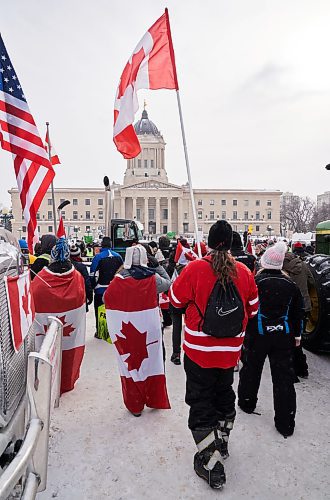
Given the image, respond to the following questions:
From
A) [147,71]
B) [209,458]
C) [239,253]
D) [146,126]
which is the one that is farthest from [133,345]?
[146,126]

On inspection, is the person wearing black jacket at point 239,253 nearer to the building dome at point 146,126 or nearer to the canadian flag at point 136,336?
the canadian flag at point 136,336

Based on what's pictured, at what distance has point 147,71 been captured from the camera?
5051 millimetres

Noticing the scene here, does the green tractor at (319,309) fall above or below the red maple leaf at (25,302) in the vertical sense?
below

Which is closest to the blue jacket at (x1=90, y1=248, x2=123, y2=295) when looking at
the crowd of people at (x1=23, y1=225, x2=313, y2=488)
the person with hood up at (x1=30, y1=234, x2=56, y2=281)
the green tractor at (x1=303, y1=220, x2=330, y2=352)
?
the person with hood up at (x1=30, y1=234, x2=56, y2=281)

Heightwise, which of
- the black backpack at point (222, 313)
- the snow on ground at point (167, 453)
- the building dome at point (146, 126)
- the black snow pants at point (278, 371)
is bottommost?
the snow on ground at point (167, 453)

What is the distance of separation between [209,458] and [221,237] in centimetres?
171

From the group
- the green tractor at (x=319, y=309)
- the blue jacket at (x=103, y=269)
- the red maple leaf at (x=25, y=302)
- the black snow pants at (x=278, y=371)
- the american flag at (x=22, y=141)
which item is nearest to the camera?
the red maple leaf at (x=25, y=302)

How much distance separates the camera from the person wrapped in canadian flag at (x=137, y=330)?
3.97m

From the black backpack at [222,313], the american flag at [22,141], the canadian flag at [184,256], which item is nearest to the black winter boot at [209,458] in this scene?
the black backpack at [222,313]

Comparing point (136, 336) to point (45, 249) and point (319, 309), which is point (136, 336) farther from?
point (319, 309)

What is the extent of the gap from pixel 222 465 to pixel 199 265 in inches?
60.4

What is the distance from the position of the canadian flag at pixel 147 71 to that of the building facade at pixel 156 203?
3564 inches

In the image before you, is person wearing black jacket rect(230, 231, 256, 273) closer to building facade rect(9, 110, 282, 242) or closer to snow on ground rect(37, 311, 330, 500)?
snow on ground rect(37, 311, 330, 500)

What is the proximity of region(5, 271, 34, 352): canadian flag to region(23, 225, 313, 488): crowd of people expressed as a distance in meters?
1.23
